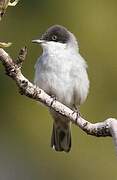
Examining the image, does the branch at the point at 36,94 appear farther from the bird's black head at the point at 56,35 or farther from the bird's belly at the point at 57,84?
the bird's black head at the point at 56,35

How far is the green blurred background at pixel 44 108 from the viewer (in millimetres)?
8273

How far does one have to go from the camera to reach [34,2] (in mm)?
8680

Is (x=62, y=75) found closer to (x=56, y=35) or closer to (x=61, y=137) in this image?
(x=56, y=35)

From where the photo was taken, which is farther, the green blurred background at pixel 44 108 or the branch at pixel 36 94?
the green blurred background at pixel 44 108

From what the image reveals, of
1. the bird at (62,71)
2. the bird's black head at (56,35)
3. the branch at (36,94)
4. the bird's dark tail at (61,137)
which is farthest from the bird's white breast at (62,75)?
the branch at (36,94)

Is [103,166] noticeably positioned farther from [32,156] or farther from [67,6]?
[67,6]

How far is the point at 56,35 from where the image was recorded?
6.31 meters

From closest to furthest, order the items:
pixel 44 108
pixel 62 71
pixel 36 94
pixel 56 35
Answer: pixel 36 94
pixel 62 71
pixel 56 35
pixel 44 108

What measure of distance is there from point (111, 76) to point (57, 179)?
1.37 meters

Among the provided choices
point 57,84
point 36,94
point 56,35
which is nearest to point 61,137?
point 57,84

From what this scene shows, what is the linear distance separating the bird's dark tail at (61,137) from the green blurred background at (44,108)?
1379mm

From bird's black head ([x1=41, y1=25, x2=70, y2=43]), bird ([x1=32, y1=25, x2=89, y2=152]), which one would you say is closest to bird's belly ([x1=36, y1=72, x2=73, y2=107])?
bird ([x1=32, y1=25, x2=89, y2=152])

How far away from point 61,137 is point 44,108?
1.76 metres

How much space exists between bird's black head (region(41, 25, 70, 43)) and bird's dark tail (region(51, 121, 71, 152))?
0.75 metres
